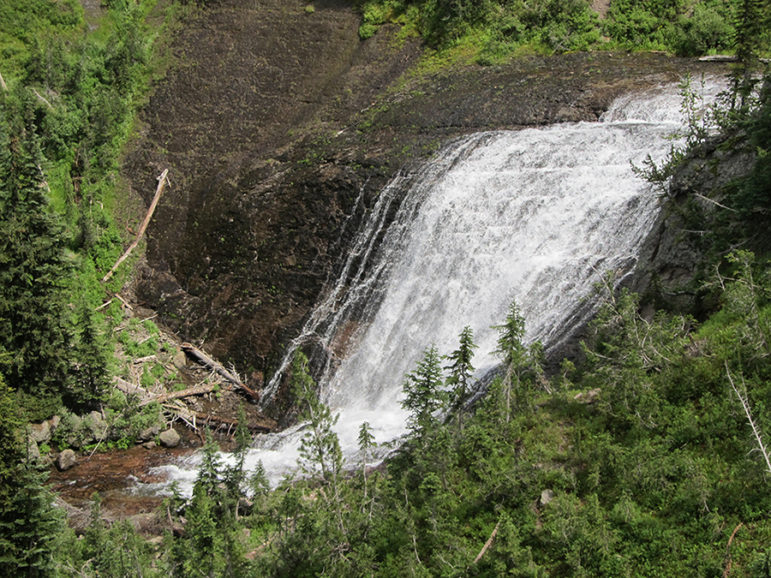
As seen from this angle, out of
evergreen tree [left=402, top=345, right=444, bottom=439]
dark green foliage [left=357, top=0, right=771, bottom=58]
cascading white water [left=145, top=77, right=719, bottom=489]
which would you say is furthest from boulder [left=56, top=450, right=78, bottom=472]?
dark green foliage [left=357, top=0, right=771, bottom=58]

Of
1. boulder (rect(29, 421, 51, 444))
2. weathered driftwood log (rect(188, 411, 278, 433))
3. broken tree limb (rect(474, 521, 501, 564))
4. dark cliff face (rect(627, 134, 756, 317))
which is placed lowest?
weathered driftwood log (rect(188, 411, 278, 433))

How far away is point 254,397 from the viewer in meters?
24.4

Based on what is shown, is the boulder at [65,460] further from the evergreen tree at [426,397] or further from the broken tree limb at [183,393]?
the evergreen tree at [426,397]

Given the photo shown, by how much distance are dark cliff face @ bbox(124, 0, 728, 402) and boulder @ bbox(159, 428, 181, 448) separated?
11.2 feet

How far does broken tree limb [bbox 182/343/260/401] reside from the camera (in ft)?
81.0

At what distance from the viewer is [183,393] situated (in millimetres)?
24625

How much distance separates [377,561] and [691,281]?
8.95 m

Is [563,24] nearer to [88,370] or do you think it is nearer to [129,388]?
[129,388]

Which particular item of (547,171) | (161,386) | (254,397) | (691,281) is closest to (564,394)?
(691,281)

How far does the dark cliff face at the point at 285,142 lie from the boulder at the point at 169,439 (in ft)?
11.2

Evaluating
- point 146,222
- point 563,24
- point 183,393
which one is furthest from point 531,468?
point 563,24

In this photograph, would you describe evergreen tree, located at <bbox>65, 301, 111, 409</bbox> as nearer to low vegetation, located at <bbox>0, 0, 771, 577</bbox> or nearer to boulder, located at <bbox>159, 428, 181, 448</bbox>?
low vegetation, located at <bbox>0, 0, 771, 577</bbox>

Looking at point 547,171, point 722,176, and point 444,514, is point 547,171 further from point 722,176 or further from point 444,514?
point 444,514

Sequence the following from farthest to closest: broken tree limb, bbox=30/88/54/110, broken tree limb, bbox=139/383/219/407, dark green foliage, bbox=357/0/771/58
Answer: broken tree limb, bbox=30/88/54/110
dark green foliage, bbox=357/0/771/58
broken tree limb, bbox=139/383/219/407
